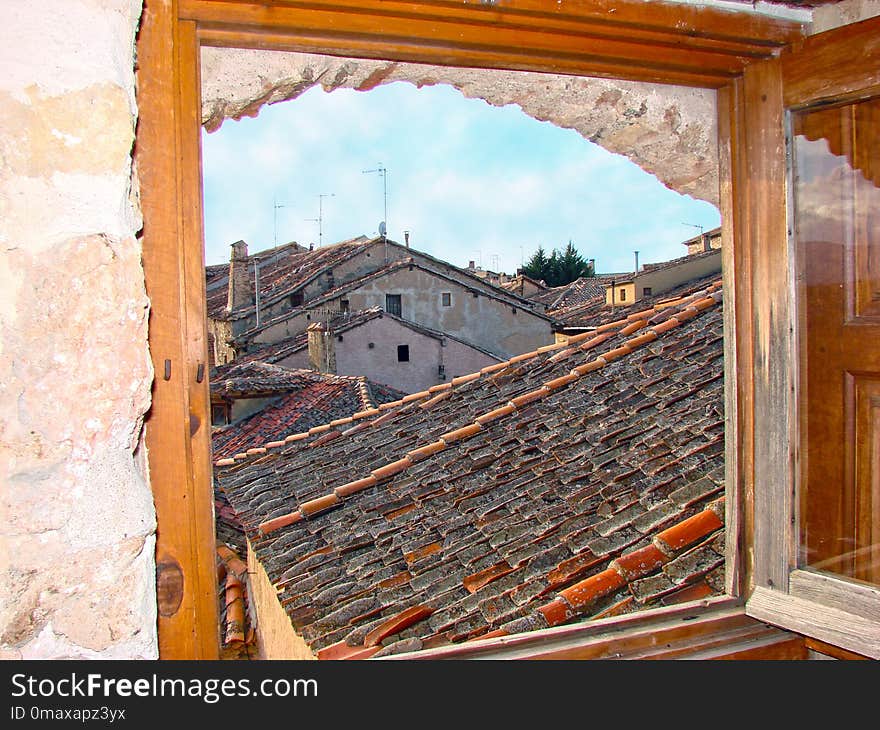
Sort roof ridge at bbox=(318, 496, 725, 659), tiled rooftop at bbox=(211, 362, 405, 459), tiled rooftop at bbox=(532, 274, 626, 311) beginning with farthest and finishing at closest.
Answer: tiled rooftop at bbox=(532, 274, 626, 311) < tiled rooftop at bbox=(211, 362, 405, 459) < roof ridge at bbox=(318, 496, 725, 659)

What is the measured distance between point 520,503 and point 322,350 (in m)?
10.8

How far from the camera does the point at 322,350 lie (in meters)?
14.7

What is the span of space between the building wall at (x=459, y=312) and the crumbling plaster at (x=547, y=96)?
15.4 m

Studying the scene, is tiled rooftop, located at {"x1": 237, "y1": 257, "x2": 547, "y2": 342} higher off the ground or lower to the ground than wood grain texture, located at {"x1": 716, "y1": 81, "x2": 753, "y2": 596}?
higher

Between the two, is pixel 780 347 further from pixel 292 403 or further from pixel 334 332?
pixel 334 332

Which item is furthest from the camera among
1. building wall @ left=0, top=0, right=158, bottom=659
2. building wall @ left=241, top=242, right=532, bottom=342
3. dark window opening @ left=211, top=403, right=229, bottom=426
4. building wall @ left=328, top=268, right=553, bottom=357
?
building wall @ left=241, top=242, right=532, bottom=342

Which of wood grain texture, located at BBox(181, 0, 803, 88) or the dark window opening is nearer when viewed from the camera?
wood grain texture, located at BBox(181, 0, 803, 88)

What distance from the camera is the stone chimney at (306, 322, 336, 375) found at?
48.2ft

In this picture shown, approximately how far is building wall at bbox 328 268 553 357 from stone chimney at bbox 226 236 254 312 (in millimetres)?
3105

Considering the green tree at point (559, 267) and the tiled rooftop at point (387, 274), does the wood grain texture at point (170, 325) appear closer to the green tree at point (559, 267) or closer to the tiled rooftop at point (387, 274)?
the tiled rooftop at point (387, 274)

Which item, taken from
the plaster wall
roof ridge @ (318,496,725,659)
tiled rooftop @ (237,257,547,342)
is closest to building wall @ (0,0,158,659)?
the plaster wall

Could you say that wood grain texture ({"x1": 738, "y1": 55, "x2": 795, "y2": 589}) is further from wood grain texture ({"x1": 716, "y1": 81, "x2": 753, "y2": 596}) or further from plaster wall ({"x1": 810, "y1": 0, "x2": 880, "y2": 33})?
plaster wall ({"x1": 810, "y1": 0, "x2": 880, "y2": 33})

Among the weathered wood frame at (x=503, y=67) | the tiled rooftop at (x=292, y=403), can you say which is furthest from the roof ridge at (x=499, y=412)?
the tiled rooftop at (x=292, y=403)

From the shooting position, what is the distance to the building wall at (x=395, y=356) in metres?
15.1
